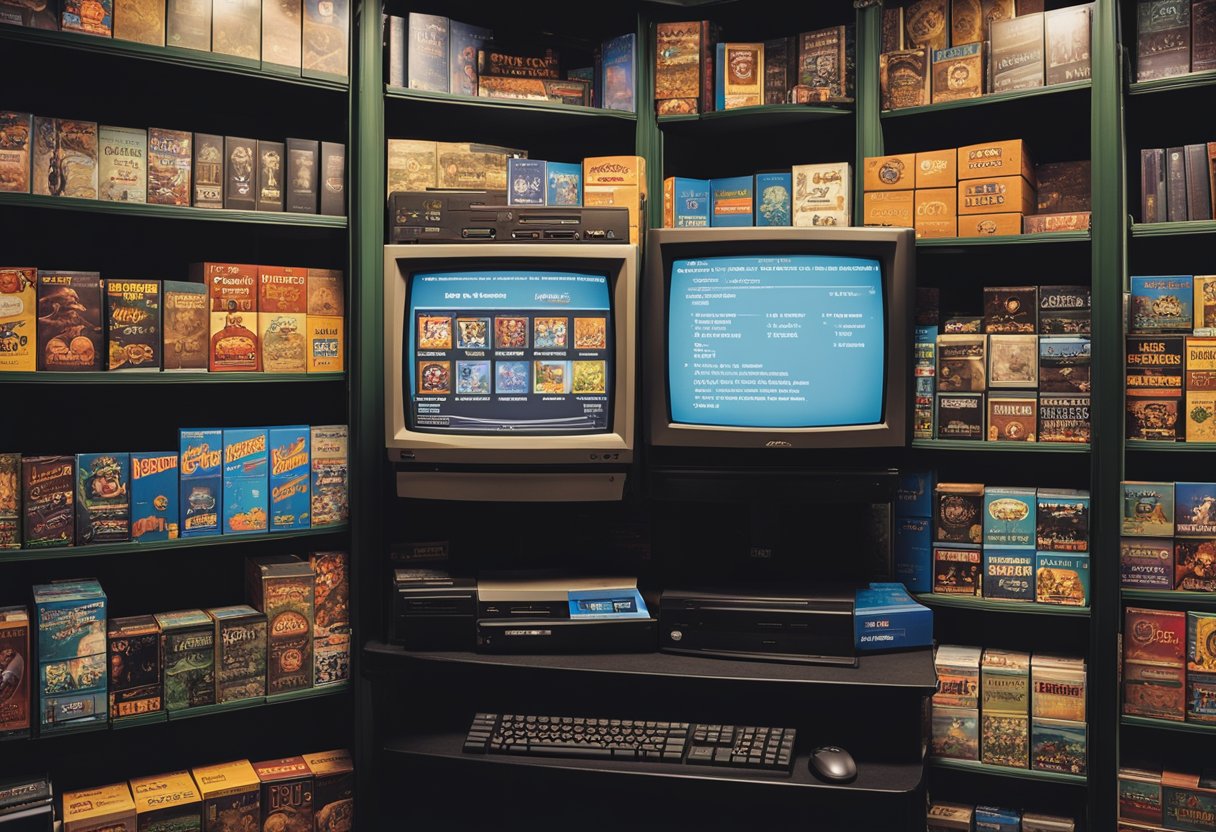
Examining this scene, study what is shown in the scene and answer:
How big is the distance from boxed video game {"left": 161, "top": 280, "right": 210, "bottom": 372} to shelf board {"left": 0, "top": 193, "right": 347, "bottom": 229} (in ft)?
0.54

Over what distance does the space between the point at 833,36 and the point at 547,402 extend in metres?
1.31

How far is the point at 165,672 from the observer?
222 cm

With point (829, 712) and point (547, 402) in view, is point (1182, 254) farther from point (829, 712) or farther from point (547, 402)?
point (547, 402)

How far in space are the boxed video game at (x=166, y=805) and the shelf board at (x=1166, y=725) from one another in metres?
2.24

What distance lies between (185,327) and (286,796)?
117 cm

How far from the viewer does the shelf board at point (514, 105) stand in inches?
96.9

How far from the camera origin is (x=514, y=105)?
254 cm

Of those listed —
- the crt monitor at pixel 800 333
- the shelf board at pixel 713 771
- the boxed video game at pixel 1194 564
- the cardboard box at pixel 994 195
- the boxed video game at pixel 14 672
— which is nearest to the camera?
the shelf board at pixel 713 771

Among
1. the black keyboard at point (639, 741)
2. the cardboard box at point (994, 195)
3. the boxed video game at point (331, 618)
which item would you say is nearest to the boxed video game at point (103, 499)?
the boxed video game at point (331, 618)

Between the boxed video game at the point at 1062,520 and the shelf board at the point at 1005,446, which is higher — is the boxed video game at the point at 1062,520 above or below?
below

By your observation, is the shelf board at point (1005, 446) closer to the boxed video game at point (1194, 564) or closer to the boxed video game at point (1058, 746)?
the boxed video game at point (1194, 564)

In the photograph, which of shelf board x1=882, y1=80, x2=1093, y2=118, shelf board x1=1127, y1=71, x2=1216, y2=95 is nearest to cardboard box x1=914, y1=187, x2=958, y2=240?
shelf board x1=882, y1=80, x2=1093, y2=118

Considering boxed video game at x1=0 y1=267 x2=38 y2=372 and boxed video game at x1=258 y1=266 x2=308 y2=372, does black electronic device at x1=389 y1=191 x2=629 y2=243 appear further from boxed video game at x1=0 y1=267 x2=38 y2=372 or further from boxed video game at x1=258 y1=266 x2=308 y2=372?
boxed video game at x1=0 y1=267 x2=38 y2=372

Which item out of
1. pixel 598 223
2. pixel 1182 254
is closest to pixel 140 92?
pixel 598 223
